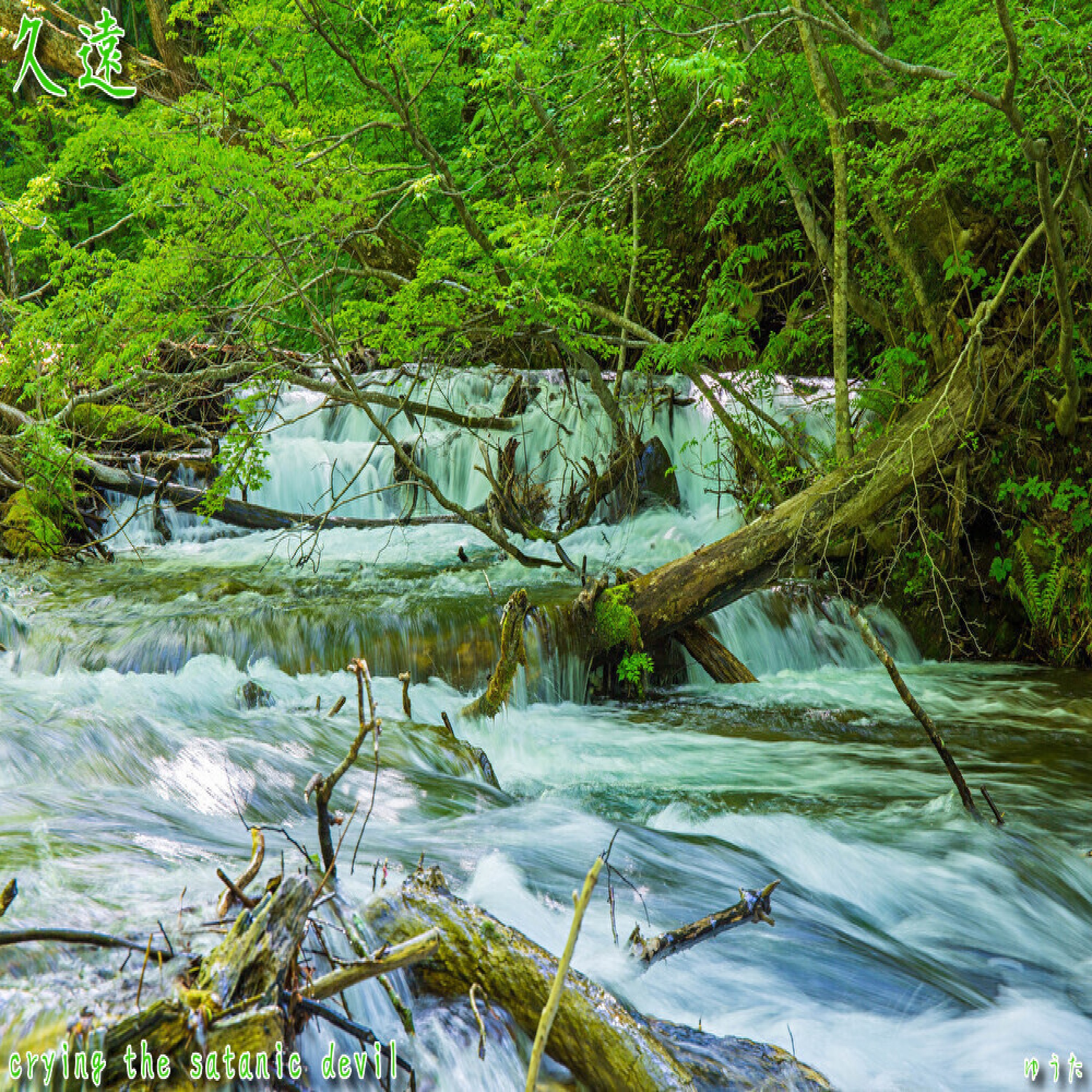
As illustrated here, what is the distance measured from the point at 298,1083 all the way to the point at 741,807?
3288 mm

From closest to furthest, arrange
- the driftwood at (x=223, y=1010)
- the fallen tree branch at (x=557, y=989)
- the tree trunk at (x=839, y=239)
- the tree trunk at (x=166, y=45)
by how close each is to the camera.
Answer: the fallen tree branch at (x=557, y=989)
the driftwood at (x=223, y=1010)
the tree trunk at (x=839, y=239)
the tree trunk at (x=166, y=45)

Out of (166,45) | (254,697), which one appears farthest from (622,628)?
(166,45)

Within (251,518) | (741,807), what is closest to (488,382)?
(251,518)

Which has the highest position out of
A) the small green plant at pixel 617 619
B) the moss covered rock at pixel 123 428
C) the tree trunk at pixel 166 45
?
the tree trunk at pixel 166 45

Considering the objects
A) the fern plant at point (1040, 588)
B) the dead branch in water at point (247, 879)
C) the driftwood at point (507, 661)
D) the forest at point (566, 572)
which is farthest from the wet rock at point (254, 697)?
the fern plant at point (1040, 588)

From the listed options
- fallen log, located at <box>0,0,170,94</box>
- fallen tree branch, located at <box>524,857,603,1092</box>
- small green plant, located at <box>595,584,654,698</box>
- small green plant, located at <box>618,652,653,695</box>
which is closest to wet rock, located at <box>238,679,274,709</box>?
small green plant, located at <box>595,584,654,698</box>

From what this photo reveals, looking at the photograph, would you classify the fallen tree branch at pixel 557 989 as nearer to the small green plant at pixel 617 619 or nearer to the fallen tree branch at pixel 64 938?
the fallen tree branch at pixel 64 938

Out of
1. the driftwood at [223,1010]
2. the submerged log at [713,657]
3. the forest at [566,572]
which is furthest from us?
the submerged log at [713,657]

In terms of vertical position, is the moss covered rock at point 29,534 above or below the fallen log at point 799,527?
above

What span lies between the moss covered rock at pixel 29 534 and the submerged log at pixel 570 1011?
27.2 ft

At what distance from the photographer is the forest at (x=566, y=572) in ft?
7.07

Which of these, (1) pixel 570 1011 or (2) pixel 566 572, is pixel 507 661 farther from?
(1) pixel 570 1011

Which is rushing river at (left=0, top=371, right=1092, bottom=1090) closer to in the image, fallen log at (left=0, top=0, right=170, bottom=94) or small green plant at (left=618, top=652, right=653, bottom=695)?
Result: small green plant at (left=618, top=652, right=653, bottom=695)

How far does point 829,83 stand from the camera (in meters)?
6.14
